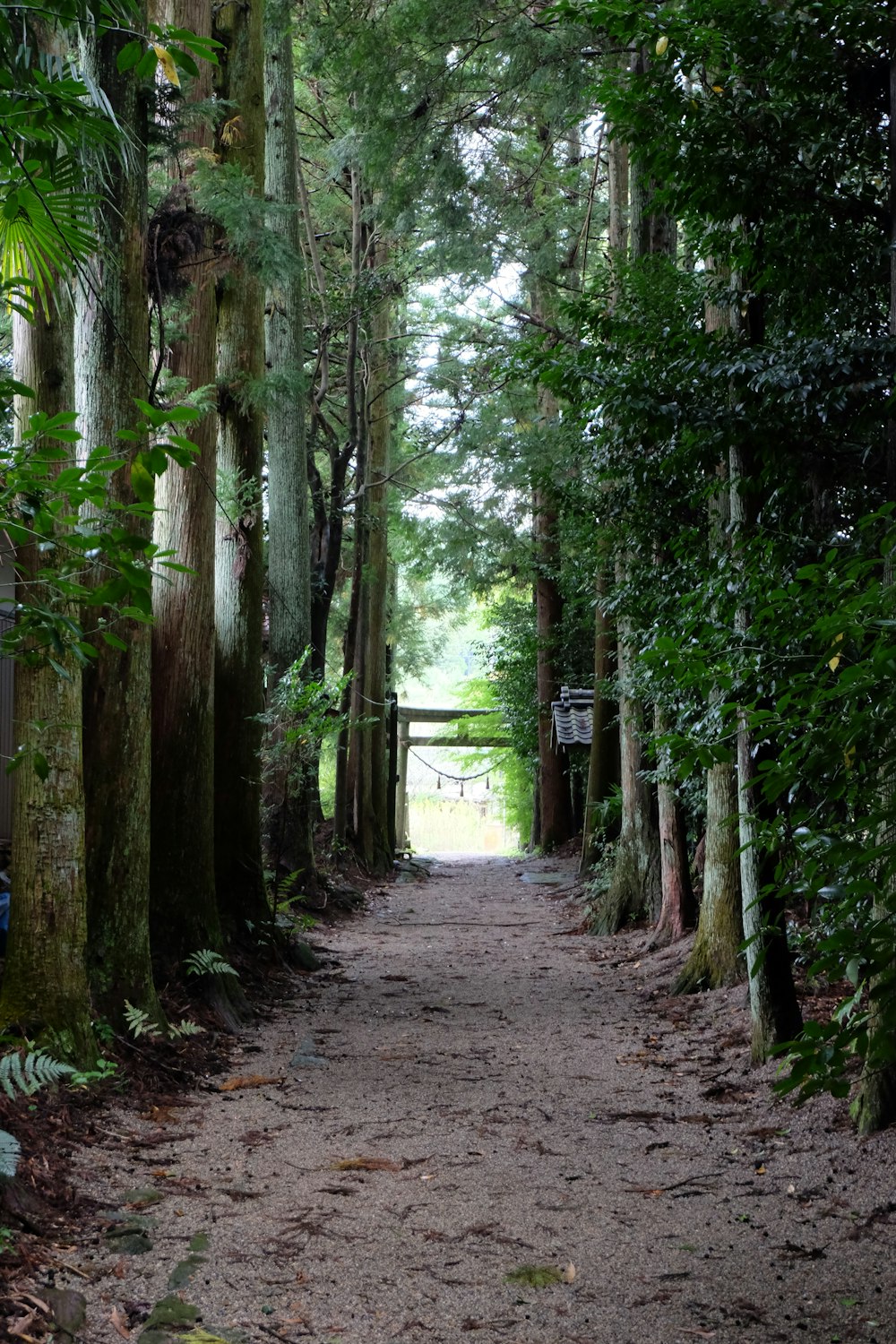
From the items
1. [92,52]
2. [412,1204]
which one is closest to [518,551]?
[92,52]

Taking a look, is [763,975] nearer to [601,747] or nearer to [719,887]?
[719,887]

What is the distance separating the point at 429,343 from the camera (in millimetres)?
17953

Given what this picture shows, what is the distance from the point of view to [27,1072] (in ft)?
13.7

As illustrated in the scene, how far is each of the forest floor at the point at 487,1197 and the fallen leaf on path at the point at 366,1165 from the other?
0.01 m

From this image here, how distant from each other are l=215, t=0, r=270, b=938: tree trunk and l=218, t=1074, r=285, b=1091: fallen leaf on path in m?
2.27

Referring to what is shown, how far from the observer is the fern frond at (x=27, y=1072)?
4.08m

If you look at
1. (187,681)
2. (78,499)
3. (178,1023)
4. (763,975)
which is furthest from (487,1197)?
(187,681)

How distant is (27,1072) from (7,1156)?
3.49 feet

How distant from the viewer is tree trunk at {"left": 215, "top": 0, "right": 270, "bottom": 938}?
780 centimetres

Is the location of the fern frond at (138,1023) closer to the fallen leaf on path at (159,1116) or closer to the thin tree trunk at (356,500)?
the fallen leaf on path at (159,1116)

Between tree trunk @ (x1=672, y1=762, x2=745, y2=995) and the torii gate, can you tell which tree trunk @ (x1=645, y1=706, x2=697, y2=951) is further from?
the torii gate

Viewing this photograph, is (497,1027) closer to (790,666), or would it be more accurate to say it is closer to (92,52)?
(790,666)

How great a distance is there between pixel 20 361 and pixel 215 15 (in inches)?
206

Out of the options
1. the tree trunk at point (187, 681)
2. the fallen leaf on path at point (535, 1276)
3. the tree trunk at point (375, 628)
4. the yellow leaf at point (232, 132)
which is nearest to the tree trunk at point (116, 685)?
the tree trunk at point (187, 681)
